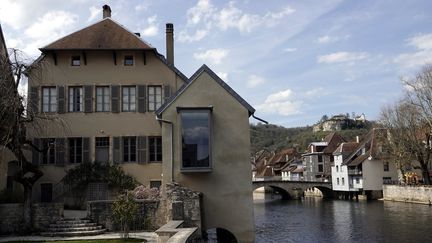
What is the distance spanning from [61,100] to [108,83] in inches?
108

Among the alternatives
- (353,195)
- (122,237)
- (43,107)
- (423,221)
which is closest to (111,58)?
(43,107)

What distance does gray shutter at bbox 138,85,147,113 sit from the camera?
2634 cm

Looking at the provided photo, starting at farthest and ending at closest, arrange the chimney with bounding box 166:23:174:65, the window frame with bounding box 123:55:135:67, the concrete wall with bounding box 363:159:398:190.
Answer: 1. the concrete wall with bounding box 363:159:398:190
2. the chimney with bounding box 166:23:174:65
3. the window frame with bounding box 123:55:135:67

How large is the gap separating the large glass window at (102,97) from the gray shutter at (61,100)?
1831 mm

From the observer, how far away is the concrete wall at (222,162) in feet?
70.4

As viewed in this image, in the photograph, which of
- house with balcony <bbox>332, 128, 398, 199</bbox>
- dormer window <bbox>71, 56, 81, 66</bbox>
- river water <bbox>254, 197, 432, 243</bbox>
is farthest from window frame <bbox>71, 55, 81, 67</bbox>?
house with balcony <bbox>332, 128, 398, 199</bbox>

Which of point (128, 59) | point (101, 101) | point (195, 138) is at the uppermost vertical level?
point (128, 59)

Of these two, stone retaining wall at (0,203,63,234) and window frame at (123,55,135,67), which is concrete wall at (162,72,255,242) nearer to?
stone retaining wall at (0,203,63,234)

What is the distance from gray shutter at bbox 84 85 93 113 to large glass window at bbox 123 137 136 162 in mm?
2573

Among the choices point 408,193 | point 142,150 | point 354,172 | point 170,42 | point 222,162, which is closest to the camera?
point 222,162

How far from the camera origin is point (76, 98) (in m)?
26.4

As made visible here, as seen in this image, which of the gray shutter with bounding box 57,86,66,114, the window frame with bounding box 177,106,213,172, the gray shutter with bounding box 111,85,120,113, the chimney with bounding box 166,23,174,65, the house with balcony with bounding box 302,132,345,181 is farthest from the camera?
the house with balcony with bounding box 302,132,345,181

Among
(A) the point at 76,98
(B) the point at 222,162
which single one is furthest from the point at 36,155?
(B) the point at 222,162

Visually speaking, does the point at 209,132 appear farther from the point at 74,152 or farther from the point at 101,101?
the point at 74,152
